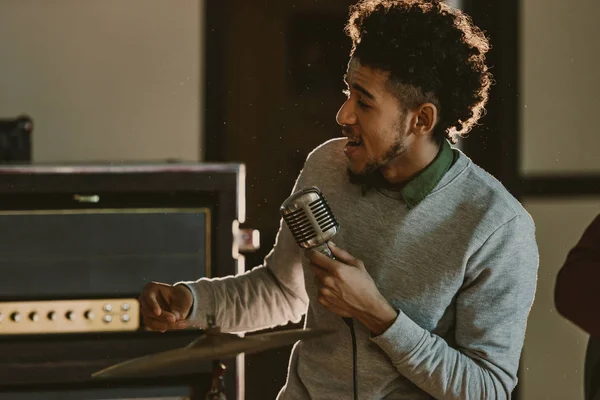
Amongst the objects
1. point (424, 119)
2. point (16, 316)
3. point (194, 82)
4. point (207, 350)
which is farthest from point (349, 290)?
point (194, 82)

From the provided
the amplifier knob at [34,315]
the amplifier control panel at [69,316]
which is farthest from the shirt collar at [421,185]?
the amplifier knob at [34,315]

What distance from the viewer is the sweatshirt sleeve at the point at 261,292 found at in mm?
1811

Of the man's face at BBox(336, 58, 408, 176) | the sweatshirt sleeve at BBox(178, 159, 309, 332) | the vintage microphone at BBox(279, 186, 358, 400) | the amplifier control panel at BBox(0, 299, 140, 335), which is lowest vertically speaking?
the amplifier control panel at BBox(0, 299, 140, 335)

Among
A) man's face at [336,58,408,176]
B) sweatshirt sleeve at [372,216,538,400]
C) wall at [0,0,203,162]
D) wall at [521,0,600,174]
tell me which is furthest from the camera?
wall at [521,0,600,174]

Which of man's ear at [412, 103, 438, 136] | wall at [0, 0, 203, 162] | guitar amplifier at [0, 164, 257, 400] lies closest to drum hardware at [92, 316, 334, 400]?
man's ear at [412, 103, 438, 136]

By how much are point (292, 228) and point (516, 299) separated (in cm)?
43

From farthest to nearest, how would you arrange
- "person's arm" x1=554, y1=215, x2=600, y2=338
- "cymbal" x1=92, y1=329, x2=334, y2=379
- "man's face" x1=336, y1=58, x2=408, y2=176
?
"person's arm" x1=554, y1=215, x2=600, y2=338 → "man's face" x1=336, y1=58, x2=408, y2=176 → "cymbal" x1=92, y1=329, x2=334, y2=379

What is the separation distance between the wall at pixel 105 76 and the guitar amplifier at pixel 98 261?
625 millimetres

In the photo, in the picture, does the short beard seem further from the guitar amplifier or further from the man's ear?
the guitar amplifier

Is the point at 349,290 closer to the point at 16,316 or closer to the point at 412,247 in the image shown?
the point at 412,247

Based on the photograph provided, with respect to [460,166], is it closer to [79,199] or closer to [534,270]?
[534,270]

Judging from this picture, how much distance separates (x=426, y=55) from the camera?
1666 mm

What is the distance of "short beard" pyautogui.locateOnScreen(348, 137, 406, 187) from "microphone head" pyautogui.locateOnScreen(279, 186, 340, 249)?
23cm

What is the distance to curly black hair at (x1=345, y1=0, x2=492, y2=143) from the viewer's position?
1656 mm
